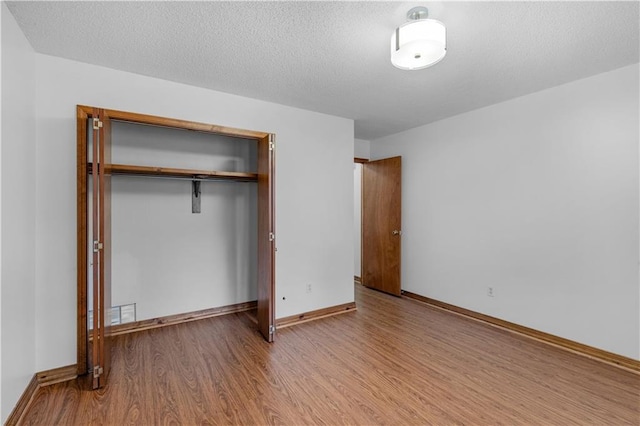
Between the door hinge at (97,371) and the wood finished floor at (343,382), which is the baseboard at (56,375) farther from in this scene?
the door hinge at (97,371)

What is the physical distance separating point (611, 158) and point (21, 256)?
4.56 m

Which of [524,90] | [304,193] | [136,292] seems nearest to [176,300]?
[136,292]

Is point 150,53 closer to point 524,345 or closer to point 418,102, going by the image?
point 418,102

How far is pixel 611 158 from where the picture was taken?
2.60m

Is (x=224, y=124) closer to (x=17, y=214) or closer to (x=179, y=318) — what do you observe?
(x=17, y=214)

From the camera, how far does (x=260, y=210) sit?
311 cm

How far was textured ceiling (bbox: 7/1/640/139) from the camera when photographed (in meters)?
1.79

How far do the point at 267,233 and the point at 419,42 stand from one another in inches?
79.1

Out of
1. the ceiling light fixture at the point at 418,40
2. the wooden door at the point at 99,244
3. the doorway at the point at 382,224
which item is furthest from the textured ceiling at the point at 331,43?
the doorway at the point at 382,224

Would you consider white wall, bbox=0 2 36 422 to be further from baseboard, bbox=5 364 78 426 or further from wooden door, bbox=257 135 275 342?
wooden door, bbox=257 135 275 342

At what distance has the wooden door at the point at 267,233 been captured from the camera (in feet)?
9.52

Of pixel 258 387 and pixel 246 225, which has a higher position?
pixel 246 225

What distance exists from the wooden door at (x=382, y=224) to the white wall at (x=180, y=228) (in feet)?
6.69

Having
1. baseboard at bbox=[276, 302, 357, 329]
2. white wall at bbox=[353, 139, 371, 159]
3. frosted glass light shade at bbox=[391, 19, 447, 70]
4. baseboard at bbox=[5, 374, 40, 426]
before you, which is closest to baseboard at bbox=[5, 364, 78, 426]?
baseboard at bbox=[5, 374, 40, 426]
